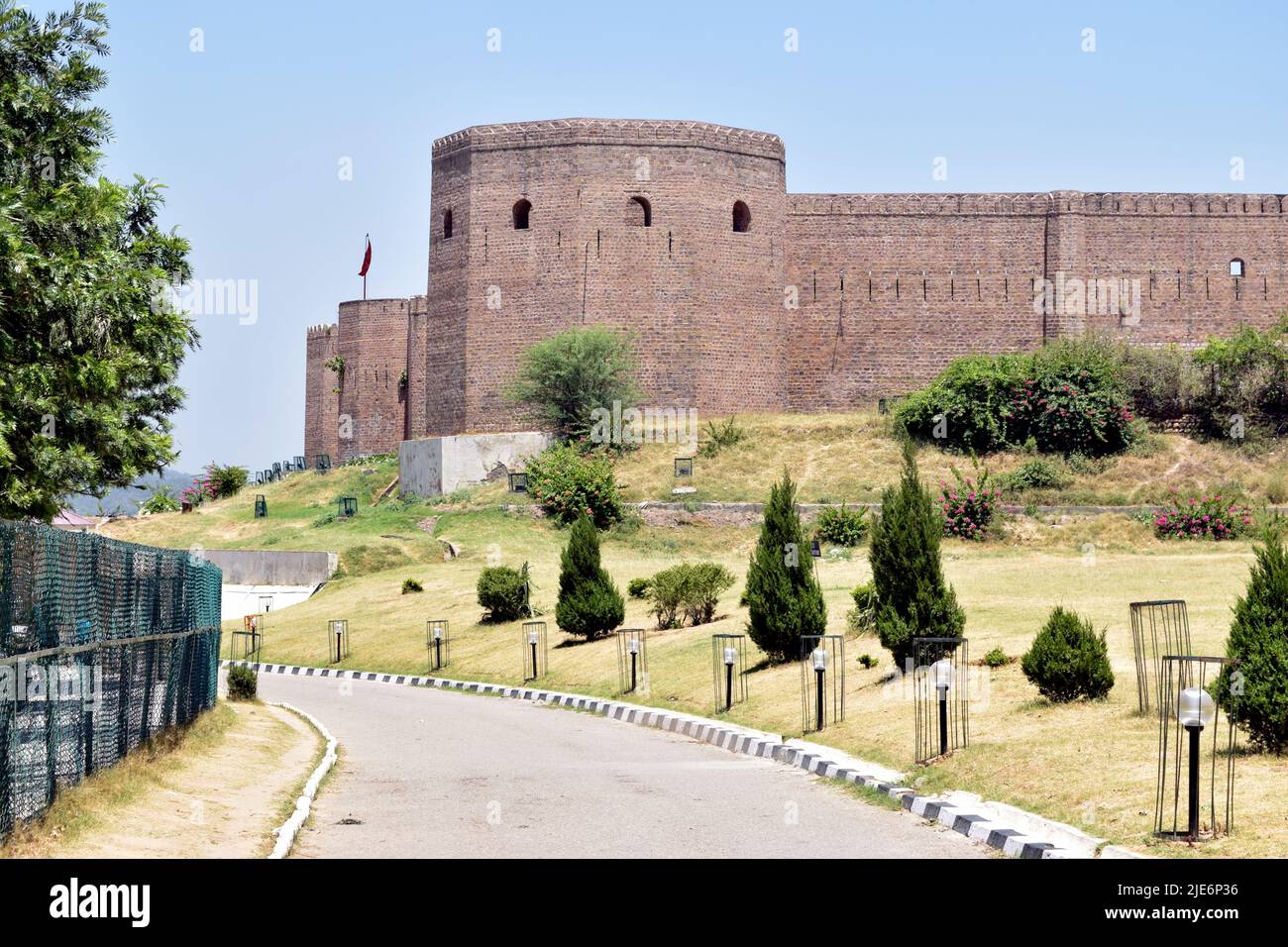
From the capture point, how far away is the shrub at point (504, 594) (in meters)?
31.0

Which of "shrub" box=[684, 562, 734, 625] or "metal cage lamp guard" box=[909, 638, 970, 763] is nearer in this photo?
"metal cage lamp guard" box=[909, 638, 970, 763]

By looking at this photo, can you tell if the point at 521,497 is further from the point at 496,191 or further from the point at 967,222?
the point at 967,222

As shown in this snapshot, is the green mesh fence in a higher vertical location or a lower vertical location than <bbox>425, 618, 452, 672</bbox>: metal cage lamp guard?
higher

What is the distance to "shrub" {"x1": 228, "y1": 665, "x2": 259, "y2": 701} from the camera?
72.6 ft

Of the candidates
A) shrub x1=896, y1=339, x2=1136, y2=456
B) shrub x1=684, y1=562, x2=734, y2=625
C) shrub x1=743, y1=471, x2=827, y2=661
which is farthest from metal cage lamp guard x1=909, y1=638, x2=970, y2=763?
shrub x1=896, y1=339, x2=1136, y2=456

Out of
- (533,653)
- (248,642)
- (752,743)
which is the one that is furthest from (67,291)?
(248,642)

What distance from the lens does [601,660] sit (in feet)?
84.3

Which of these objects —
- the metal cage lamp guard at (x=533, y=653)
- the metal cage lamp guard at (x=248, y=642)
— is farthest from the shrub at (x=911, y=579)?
the metal cage lamp guard at (x=248, y=642)

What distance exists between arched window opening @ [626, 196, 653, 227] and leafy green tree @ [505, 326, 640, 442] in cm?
369

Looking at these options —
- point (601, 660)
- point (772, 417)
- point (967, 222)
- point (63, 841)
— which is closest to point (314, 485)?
point (772, 417)

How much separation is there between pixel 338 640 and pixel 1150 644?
54.2 feet

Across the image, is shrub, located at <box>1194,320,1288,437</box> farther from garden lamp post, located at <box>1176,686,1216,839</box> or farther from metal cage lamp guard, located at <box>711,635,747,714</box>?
garden lamp post, located at <box>1176,686,1216,839</box>

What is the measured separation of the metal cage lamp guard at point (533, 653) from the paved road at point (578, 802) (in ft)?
18.9

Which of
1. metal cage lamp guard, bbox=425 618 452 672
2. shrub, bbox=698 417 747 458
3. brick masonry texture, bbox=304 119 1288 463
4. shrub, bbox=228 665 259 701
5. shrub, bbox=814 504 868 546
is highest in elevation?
brick masonry texture, bbox=304 119 1288 463
